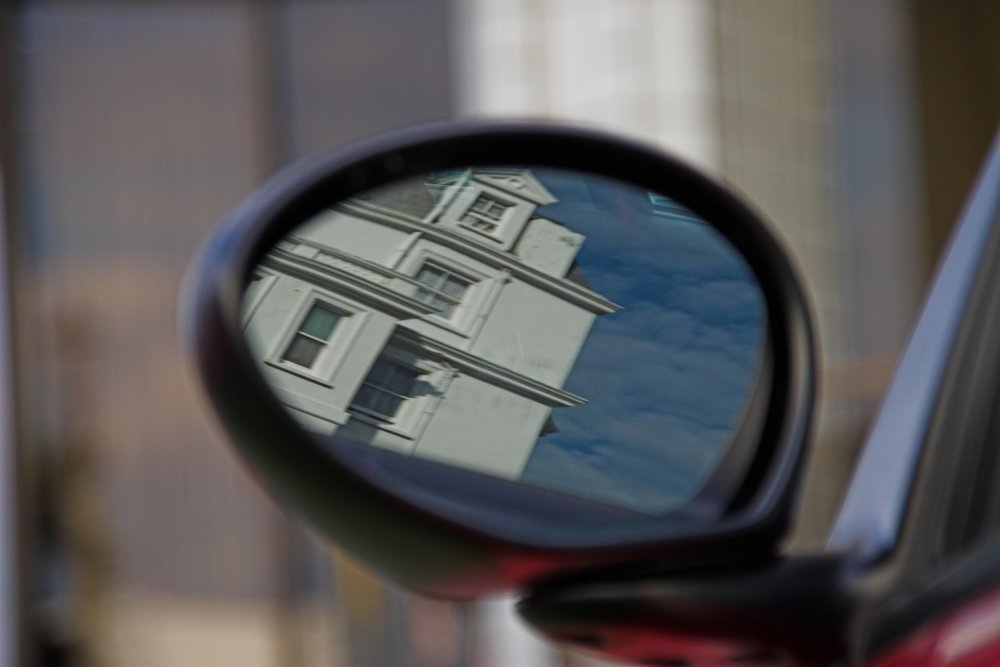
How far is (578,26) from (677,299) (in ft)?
14.2

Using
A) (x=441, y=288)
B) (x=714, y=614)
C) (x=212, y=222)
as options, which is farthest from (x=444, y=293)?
(x=212, y=222)

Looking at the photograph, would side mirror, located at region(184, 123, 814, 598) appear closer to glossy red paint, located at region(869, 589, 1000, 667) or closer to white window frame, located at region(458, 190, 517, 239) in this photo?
white window frame, located at region(458, 190, 517, 239)

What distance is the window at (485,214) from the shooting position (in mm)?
745

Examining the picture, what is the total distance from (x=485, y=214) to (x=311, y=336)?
0.11 metres

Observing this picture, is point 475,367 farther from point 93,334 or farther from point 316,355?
point 93,334

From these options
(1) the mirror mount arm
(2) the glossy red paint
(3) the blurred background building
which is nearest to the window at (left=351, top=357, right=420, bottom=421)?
(1) the mirror mount arm

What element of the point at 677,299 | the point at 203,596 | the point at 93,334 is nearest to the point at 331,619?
the point at 203,596

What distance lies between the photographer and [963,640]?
600 millimetres

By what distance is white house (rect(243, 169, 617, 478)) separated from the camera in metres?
0.69

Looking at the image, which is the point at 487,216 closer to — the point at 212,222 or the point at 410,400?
the point at 410,400

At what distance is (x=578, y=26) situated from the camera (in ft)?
A: 16.4

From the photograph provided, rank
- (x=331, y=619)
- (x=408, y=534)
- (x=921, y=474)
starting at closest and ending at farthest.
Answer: (x=408, y=534)
(x=921, y=474)
(x=331, y=619)

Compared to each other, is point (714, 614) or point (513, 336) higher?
point (513, 336)

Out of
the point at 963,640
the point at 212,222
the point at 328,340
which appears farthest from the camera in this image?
the point at 212,222
